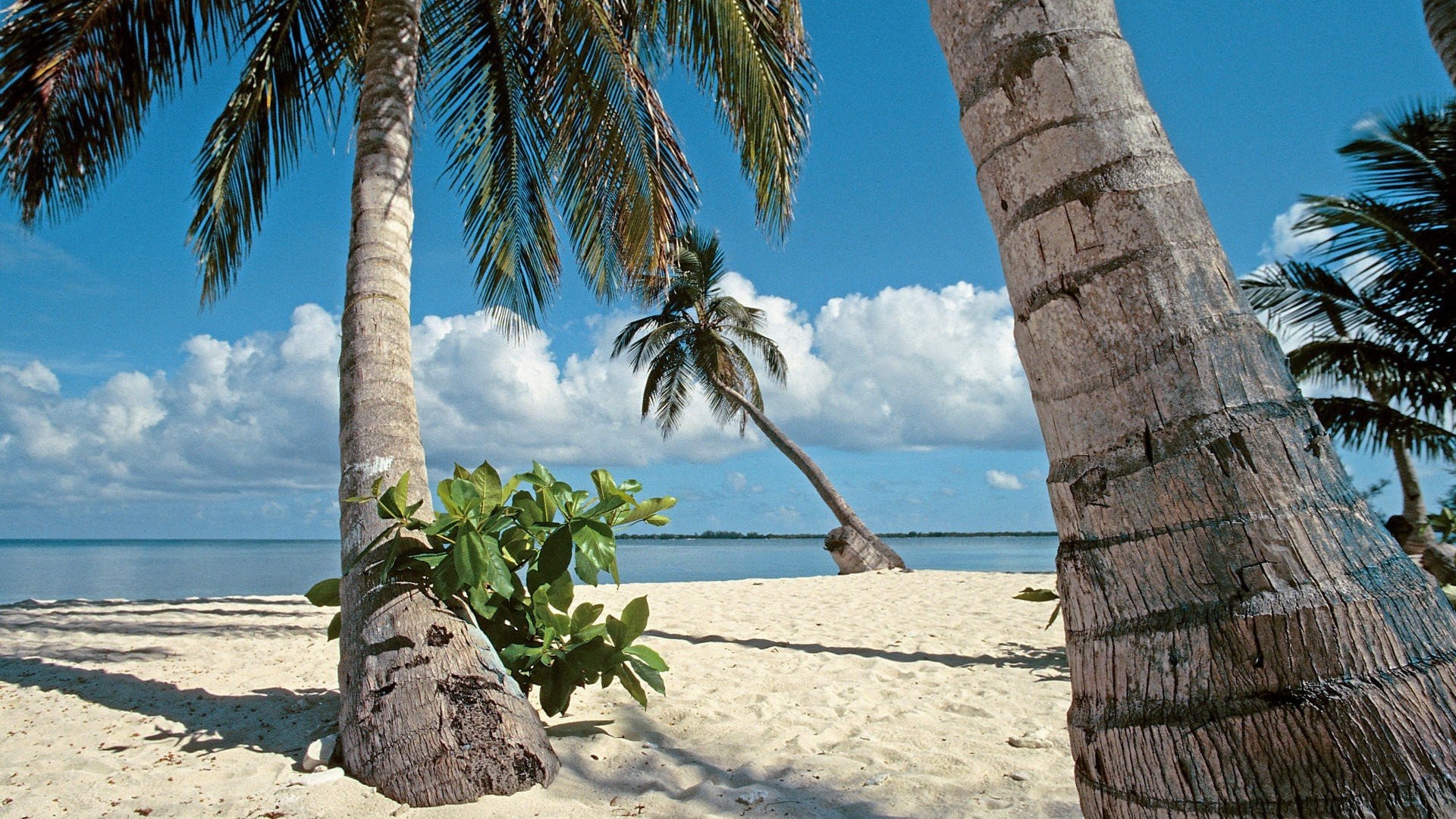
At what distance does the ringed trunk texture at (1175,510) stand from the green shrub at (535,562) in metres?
1.80

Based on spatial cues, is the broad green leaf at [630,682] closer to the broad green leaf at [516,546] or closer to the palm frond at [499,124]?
the broad green leaf at [516,546]

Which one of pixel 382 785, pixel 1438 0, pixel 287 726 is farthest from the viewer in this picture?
pixel 1438 0

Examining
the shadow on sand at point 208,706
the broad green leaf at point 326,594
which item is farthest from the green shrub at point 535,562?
the shadow on sand at point 208,706

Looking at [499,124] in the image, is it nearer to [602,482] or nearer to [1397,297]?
[602,482]

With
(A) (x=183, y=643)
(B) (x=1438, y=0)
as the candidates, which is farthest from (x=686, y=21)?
(A) (x=183, y=643)

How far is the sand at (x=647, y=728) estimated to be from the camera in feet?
7.48

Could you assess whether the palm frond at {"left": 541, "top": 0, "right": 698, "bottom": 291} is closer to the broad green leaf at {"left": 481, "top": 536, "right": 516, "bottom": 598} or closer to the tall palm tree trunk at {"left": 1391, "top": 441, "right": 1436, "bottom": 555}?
the broad green leaf at {"left": 481, "top": 536, "right": 516, "bottom": 598}

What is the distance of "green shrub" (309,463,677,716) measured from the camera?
103 inches

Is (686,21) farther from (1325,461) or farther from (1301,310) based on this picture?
(1301,310)

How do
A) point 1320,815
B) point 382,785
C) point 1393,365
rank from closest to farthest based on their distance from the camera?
point 1320,815 → point 382,785 → point 1393,365

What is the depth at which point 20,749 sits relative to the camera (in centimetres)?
264

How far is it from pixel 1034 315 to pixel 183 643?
544 centimetres

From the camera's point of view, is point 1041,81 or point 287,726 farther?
point 287,726

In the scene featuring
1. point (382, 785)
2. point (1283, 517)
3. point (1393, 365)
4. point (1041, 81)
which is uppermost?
point (1393, 365)
